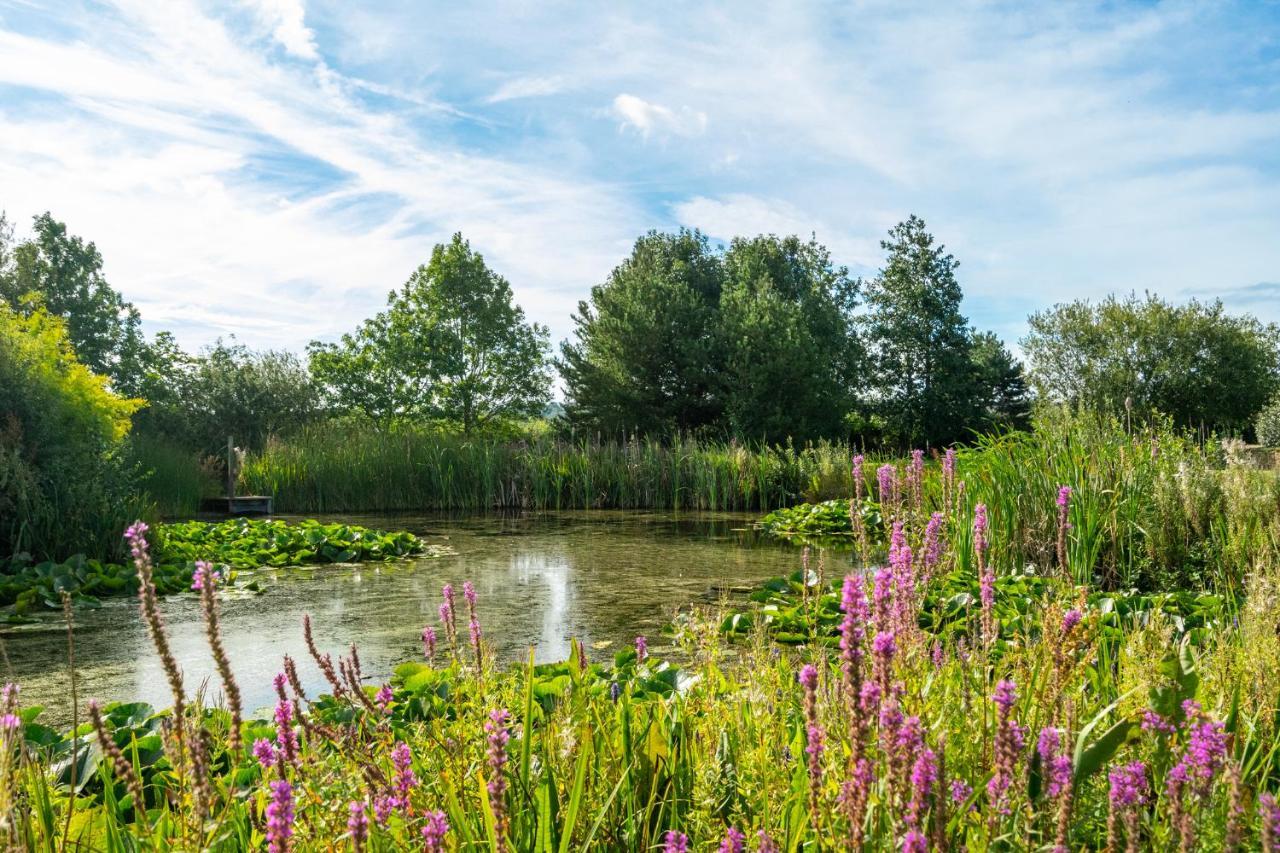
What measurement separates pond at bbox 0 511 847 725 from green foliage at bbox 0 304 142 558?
1524 mm

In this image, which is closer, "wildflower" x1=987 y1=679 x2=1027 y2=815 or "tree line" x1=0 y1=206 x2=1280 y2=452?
"wildflower" x1=987 y1=679 x2=1027 y2=815

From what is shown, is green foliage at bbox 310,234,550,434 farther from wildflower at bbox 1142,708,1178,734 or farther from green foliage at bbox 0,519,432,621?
wildflower at bbox 1142,708,1178,734

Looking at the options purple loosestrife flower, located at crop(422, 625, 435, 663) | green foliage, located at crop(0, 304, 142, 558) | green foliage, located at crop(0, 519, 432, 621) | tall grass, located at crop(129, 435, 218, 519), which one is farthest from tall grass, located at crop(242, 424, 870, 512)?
purple loosestrife flower, located at crop(422, 625, 435, 663)

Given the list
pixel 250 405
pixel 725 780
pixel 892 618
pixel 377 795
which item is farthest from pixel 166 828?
pixel 250 405

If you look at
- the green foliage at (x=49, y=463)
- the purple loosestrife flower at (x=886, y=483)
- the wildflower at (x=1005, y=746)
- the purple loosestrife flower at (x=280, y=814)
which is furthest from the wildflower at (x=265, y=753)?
the green foliage at (x=49, y=463)

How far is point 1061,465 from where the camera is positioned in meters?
8.03

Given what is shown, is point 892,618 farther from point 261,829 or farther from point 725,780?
point 261,829

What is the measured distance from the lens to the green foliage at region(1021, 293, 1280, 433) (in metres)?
41.2

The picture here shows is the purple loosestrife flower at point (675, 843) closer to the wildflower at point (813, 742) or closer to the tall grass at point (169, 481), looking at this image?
the wildflower at point (813, 742)

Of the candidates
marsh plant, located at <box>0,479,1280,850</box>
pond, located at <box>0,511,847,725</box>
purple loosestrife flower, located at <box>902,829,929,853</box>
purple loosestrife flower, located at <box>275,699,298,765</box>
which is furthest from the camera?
pond, located at <box>0,511,847,725</box>

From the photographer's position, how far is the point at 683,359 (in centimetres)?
3503

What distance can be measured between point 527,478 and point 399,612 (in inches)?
490

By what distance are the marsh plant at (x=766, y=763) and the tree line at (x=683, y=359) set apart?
27.0m

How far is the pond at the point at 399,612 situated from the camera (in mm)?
5508
